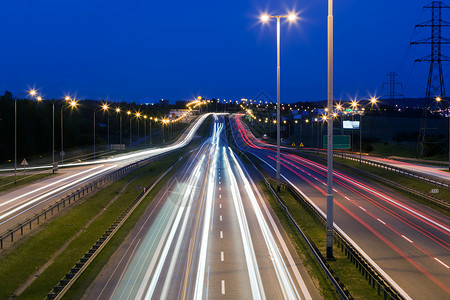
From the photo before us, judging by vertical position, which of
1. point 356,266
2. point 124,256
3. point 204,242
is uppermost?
point 356,266

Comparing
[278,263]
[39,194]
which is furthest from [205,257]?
[39,194]

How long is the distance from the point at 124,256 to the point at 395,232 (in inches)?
710

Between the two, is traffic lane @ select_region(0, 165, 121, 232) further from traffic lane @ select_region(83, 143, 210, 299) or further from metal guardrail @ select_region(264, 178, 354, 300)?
metal guardrail @ select_region(264, 178, 354, 300)

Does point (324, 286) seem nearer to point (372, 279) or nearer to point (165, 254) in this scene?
point (372, 279)

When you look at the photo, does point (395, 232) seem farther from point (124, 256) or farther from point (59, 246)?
point (59, 246)

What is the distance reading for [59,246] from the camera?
3064cm

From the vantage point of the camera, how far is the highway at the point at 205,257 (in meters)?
19.9

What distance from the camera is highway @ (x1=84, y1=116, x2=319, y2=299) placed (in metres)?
19.9

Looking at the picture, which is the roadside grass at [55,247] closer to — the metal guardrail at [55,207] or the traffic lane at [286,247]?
the metal guardrail at [55,207]

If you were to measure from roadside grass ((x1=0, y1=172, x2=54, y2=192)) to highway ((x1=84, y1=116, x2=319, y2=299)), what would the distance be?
18.2m

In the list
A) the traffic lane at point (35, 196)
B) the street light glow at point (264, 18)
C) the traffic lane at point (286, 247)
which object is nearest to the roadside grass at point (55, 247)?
the traffic lane at point (35, 196)

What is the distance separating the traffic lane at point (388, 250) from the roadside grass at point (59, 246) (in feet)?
49.0

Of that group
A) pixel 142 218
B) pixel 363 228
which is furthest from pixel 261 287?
pixel 142 218

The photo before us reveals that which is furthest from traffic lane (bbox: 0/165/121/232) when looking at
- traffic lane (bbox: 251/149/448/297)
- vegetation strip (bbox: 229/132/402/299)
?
traffic lane (bbox: 251/149/448/297)
